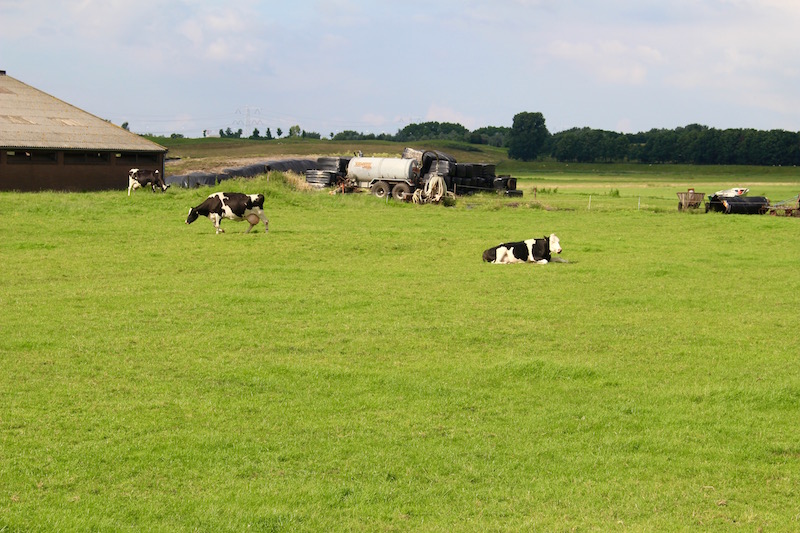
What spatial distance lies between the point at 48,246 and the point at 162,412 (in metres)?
16.4

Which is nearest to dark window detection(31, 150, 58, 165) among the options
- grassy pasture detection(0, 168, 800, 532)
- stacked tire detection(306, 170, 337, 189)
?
stacked tire detection(306, 170, 337, 189)

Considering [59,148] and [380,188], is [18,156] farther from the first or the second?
[380,188]

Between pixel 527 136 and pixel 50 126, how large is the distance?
443ft

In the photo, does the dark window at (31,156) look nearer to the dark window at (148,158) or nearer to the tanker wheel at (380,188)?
the dark window at (148,158)

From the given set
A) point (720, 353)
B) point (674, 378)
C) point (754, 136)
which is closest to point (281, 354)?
point (674, 378)

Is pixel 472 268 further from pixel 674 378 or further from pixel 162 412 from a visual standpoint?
pixel 162 412

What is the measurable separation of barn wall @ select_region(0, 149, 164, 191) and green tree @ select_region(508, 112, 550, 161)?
129 meters

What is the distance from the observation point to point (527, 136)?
17525 centimetres

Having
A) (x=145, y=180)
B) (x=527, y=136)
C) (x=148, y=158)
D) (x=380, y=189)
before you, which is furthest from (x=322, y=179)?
(x=527, y=136)

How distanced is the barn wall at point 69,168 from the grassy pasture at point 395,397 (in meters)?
27.2

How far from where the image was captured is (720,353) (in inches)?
501

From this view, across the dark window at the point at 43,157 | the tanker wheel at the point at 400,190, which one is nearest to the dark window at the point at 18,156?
the dark window at the point at 43,157

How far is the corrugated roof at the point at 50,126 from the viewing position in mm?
46938

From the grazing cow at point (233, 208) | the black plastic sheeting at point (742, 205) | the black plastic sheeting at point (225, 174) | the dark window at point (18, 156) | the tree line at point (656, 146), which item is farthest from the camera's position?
the tree line at point (656, 146)
